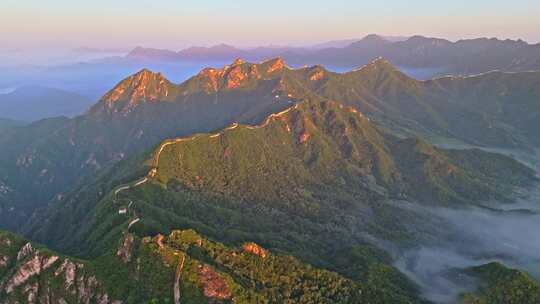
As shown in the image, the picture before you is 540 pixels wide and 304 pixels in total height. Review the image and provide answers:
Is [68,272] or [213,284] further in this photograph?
[68,272]

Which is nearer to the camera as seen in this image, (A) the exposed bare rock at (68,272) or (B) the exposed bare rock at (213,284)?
(B) the exposed bare rock at (213,284)

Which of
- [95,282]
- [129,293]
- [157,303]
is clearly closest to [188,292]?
[157,303]

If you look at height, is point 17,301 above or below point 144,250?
below

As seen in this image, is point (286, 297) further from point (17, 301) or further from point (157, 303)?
point (17, 301)

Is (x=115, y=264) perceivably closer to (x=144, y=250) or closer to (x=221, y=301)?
(x=144, y=250)

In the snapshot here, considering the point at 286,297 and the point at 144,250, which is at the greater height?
the point at 144,250

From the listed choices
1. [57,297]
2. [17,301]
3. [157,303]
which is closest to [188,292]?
[157,303]

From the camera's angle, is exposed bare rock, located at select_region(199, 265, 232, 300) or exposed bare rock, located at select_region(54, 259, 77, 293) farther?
exposed bare rock, located at select_region(54, 259, 77, 293)

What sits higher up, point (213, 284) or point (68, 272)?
point (213, 284)

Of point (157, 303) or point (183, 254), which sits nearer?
point (157, 303)
